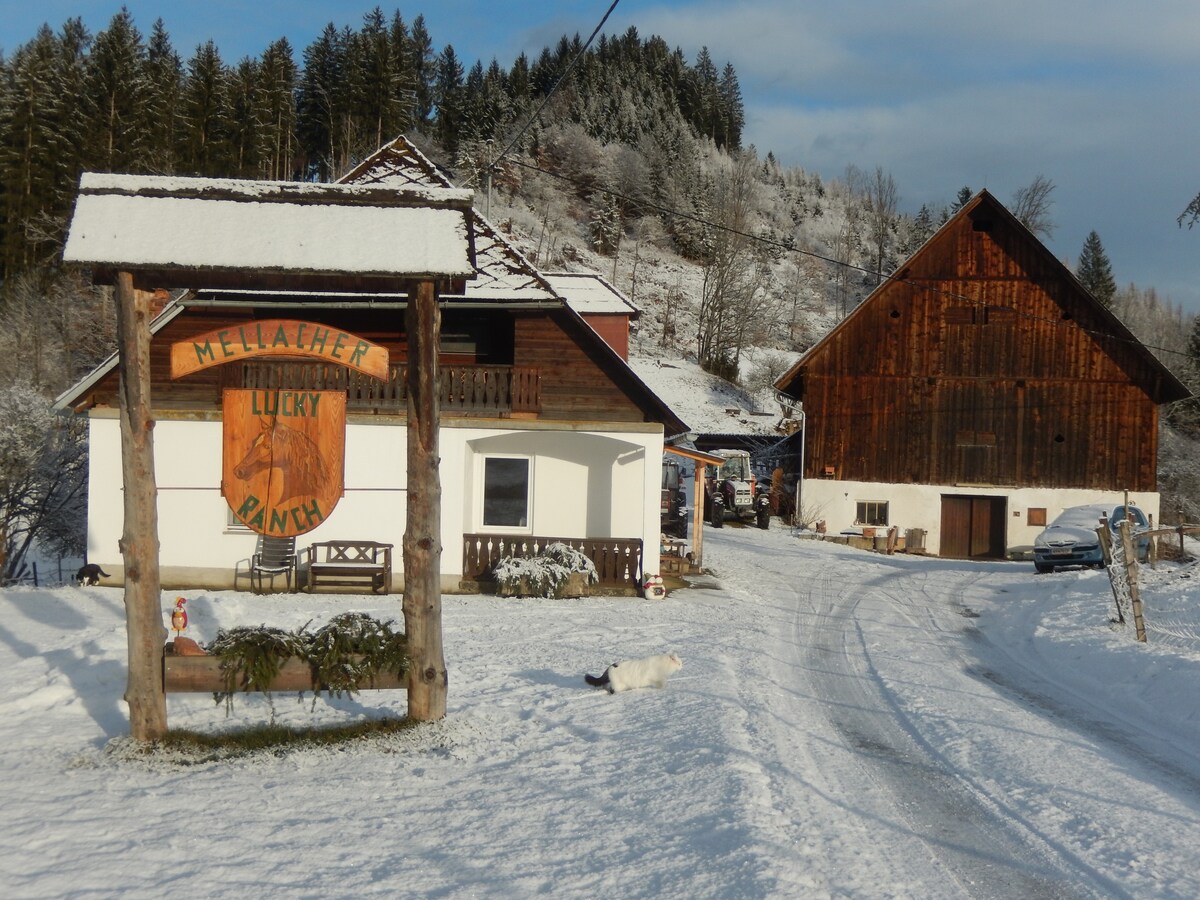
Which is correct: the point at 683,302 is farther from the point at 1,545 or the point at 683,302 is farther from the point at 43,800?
the point at 43,800

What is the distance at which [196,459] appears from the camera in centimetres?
1855

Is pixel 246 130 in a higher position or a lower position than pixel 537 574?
higher

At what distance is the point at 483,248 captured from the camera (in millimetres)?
19469

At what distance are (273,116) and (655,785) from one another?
60.0 metres

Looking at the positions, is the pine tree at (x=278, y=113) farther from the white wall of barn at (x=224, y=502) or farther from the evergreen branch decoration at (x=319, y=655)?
the evergreen branch decoration at (x=319, y=655)

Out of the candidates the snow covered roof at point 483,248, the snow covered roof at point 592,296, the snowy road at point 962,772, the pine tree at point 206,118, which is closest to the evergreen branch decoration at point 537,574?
the snowy road at point 962,772

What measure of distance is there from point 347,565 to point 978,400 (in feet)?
80.6

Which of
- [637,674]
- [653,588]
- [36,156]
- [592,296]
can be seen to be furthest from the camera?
[36,156]

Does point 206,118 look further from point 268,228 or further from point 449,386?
point 268,228

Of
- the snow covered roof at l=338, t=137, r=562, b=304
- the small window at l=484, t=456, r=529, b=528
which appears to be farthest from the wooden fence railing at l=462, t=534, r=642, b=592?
the snow covered roof at l=338, t=137, r=562, b=304

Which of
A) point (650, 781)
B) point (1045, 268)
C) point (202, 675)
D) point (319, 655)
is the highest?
point (1045, 268)

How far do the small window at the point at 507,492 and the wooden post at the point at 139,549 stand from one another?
1247 centimetres

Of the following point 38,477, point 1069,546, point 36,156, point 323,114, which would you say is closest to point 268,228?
point 38,477

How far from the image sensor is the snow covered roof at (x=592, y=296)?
22344mm
